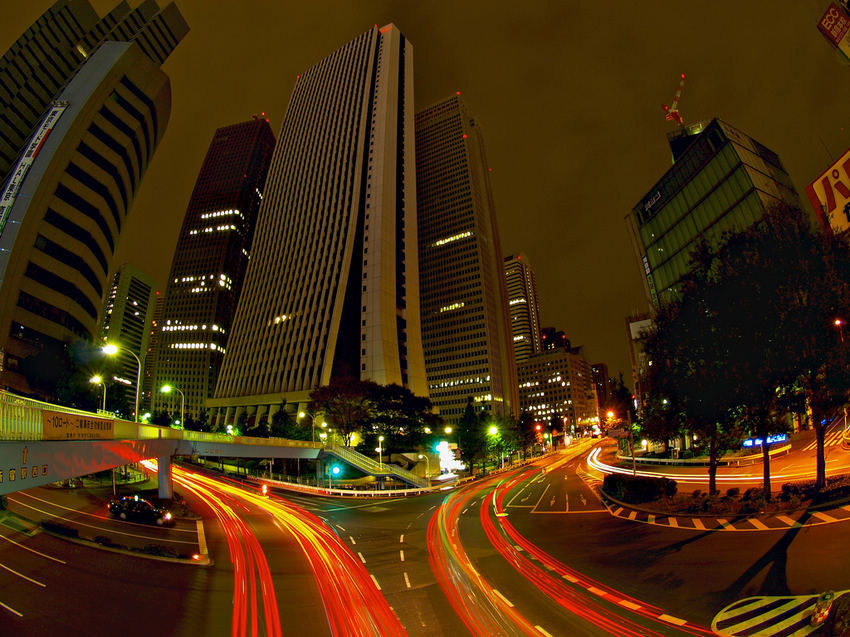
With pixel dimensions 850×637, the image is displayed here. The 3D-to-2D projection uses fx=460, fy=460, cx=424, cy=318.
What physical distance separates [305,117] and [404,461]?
363 feet

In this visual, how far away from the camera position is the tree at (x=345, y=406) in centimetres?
6975

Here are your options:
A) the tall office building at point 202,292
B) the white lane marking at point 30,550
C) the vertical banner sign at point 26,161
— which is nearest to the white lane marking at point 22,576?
the white lane marking at point 30,550

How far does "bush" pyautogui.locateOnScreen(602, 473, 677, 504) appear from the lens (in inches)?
1122

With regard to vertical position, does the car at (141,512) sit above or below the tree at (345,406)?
below

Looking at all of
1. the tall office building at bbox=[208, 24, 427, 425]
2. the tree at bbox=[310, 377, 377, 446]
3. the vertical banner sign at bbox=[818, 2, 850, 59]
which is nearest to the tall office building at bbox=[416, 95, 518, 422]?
the tall office building at bbox=[208, 24, 427, 425]

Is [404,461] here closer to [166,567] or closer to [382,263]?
[382,263]

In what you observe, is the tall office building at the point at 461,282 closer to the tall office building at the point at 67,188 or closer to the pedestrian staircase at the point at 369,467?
the pedestrian staircase at the point at 369,467

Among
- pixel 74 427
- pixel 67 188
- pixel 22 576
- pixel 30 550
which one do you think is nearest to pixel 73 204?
pixel 67 188

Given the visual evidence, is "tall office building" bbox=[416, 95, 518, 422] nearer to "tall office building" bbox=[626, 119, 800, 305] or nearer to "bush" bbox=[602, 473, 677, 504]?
"tall office building" bbox=[626, 119, 800, 305]

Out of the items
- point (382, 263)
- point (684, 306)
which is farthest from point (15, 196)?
point (684, 306)

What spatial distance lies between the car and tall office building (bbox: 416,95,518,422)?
135 metres

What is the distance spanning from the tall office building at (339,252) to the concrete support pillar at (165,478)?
5413 centimetres

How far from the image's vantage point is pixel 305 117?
454 feet

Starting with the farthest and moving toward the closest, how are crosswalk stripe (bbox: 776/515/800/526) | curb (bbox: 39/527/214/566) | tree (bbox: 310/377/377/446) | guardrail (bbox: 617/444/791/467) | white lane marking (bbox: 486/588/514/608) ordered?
1. tree (bbox: 310/377/377/446)
2. guardrail (bbox: 617/444/791/467)
3. curb (bbox: 39/527/214/566)
4. crosswalk stripe (bbox: 776/515/800/526)
5. white lane marking (bbox: 486/588/514/608)
